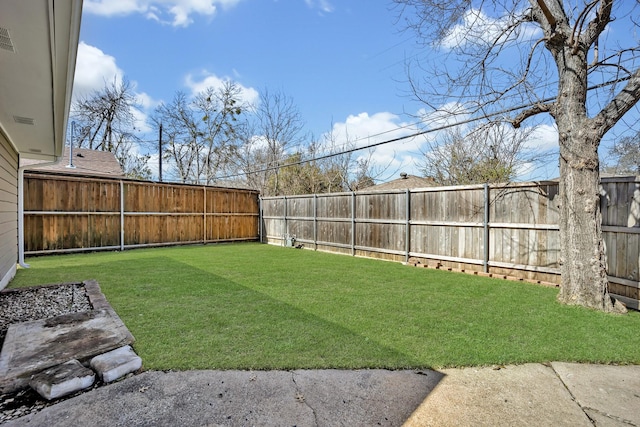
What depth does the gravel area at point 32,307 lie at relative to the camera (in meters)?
1.88

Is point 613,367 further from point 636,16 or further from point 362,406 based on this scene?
point 636,16

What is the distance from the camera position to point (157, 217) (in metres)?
10.2

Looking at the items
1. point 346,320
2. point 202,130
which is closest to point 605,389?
point 346,320

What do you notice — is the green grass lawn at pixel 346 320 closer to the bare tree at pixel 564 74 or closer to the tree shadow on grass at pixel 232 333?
the tree shadow on grass at pixel 232 333

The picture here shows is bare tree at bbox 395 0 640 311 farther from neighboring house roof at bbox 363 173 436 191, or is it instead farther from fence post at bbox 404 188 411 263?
neighboring house roof at bbox 363 173 436 191

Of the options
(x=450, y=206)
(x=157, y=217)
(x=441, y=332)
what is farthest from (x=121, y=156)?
(x=441, y=332)

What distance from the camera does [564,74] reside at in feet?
13.5

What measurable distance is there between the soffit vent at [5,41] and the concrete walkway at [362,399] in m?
2.49

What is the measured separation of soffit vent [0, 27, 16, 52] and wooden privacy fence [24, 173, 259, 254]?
7.15m

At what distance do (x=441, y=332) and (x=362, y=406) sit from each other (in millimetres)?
1456

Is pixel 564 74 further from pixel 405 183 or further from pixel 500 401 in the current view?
pixel 405 183

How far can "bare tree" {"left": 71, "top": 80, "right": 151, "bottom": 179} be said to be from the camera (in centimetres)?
1727

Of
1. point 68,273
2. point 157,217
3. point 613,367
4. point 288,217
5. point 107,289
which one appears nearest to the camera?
point 613,367

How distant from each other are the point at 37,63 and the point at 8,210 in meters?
4.34
